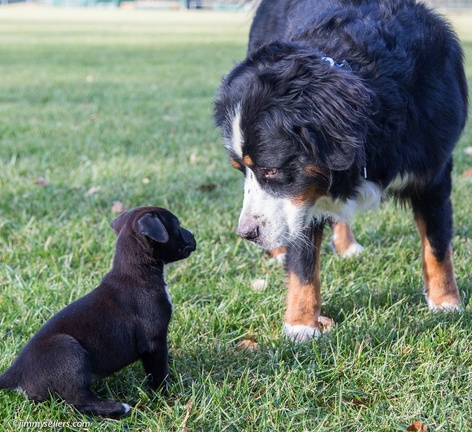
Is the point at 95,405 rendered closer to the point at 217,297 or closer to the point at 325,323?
the point at 217,297

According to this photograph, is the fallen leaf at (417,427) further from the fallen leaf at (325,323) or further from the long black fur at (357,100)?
the long black fur at (357,100)

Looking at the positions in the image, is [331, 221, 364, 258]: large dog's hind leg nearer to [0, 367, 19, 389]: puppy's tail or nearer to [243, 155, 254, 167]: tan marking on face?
[243, 155, 254, 167]: tan marking on face

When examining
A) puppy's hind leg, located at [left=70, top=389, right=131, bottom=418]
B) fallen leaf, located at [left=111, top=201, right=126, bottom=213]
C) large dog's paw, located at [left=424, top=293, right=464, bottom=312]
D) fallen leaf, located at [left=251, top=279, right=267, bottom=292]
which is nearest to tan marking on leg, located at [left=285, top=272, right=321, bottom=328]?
fallen leaf, located at [left=251, top=279, right=267, bottom=292]

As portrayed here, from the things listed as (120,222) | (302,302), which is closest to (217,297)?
(302,302)

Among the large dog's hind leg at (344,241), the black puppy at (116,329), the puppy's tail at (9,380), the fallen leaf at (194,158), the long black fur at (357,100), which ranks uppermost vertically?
the long black fur at (357,100)

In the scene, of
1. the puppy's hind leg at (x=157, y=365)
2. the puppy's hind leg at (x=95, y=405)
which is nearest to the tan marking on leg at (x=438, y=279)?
the puppy's hind leg at (x=157, y=365)

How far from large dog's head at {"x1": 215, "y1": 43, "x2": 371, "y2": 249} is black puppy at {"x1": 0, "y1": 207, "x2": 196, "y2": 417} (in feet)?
1.41

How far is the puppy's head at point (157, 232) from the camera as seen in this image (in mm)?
2812

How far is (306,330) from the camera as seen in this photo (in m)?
3.40

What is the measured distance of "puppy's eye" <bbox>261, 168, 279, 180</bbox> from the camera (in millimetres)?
3117

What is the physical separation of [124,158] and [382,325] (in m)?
3.67

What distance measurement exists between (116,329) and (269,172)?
99 centimetres

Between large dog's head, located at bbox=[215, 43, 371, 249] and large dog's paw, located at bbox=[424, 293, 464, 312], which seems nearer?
large dog's head, located at bbox=[215, 43, 371, 249]

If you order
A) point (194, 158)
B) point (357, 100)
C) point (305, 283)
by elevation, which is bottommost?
point (194, 158)
